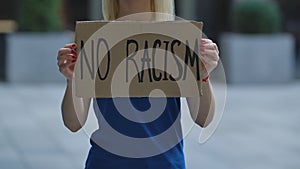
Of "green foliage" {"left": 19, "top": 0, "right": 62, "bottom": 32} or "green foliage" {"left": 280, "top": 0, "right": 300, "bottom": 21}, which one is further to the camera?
"green foliage" {"left": 280, "top": 0, "right": 300, "bottom": 21}

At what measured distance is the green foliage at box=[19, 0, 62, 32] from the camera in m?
11.9

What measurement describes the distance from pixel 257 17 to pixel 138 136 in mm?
10030

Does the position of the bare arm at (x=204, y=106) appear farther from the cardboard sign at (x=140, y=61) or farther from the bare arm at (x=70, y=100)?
the bare arm at (x=70, y=100)

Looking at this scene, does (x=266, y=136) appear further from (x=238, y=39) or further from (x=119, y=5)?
(x=119, y=5)

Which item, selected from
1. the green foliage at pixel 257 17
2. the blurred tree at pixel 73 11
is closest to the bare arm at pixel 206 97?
the green foliage at pixel 257 17

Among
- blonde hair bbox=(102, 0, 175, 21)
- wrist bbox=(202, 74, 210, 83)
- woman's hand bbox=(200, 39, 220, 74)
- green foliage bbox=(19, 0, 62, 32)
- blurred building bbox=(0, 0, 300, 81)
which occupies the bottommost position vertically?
blurred building bbox=(0, 0, 300, 81)

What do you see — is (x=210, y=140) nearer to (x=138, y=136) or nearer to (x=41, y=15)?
(x=41, y=15)

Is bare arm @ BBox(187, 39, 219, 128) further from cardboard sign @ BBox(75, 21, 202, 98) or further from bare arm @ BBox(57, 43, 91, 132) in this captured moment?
bare arm @ BBox(57, 43, 91, 132)

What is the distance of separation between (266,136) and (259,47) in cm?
436

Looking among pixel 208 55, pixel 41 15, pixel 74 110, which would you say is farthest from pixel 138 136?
pixel 41 15

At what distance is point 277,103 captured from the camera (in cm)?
1028

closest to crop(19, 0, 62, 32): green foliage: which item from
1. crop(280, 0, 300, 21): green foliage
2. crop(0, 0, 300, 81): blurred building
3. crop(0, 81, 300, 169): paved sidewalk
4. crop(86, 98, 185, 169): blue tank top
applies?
crop(0, 0, 300, 81): blurred building

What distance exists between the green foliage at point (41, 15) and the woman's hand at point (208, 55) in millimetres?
9851

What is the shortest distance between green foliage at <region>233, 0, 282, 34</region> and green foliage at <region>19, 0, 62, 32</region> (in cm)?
308
